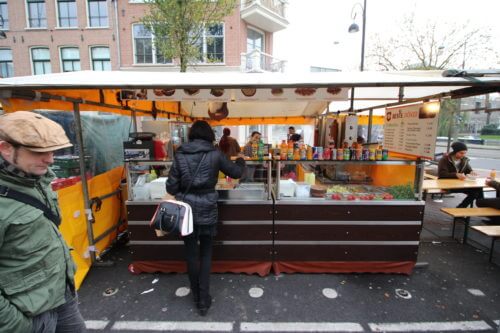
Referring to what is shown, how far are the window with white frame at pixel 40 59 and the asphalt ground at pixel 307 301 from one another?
16081 mm

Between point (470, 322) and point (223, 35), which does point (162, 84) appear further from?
point (223, 35)

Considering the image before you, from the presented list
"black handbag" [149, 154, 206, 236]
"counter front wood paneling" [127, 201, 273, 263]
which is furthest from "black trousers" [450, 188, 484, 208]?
"black handbag" [149, 154, 206, 236]

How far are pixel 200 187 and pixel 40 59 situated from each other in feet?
57.3

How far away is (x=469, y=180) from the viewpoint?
5.25m

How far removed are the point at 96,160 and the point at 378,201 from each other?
15.9 feet

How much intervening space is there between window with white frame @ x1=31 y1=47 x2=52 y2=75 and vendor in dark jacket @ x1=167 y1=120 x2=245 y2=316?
16.9 m

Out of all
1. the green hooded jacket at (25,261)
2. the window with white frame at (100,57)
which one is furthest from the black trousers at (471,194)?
the window with white frame at (100,57)

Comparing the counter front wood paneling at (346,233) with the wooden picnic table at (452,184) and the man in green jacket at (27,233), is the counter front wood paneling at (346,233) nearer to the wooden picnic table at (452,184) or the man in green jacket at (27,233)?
the wooden picnic table at (452,184)

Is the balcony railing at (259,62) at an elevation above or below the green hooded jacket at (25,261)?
above

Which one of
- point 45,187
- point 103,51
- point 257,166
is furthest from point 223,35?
point 45,187

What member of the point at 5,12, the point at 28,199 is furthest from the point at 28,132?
the point at 5,12

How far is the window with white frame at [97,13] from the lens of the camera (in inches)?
520

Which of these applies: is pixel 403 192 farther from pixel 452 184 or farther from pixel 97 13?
pixel 97 13

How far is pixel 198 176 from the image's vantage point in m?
2.45
